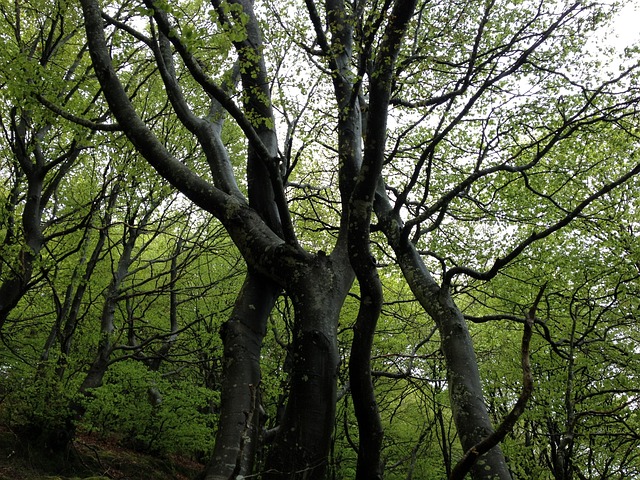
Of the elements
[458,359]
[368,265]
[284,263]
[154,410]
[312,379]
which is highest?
[284,263]

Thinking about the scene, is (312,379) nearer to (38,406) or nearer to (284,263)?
(284,263)

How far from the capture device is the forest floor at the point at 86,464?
836 cm

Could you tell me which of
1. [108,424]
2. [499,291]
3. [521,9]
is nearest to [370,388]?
[521,9]

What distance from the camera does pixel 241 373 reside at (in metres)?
4.11

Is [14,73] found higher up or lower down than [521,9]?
lower down

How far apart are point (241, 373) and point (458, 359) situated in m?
2.16

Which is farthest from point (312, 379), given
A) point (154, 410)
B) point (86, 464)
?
point (154, 410)

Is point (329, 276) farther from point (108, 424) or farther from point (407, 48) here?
point (108, 424)

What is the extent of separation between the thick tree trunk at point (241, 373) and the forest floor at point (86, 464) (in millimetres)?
3491

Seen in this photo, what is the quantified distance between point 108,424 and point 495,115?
9893mm

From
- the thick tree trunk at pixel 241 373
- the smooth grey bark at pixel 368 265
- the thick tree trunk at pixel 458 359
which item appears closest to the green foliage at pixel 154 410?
the thick tree trunk at pixel 241 373

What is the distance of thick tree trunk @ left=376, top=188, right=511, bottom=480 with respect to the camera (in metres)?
4.04

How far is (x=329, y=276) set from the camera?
4223mm

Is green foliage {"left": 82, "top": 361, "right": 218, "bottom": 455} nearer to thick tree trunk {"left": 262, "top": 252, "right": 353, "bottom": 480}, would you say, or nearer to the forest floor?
the forest floor
